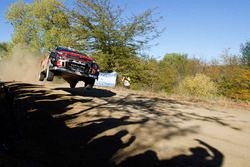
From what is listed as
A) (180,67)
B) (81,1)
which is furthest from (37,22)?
(180,67)

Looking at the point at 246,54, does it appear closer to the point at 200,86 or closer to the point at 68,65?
the point at 200,86

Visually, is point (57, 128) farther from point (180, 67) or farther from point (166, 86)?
point (180, 67)

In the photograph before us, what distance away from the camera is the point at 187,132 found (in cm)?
598

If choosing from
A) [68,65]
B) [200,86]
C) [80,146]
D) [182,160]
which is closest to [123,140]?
[80,146]

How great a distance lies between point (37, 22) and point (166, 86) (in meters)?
33.5

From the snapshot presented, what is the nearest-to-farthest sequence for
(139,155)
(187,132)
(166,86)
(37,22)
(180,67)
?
(139,155)
(187,132)
(37,22)
(166,86)
(180,67)

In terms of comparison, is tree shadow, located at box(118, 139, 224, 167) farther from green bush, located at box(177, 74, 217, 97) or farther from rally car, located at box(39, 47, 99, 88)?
green bush, located at box(177, 74, 217, 97)

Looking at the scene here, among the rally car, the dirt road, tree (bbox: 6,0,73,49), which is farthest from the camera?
tree (bbox: 6,0,73,49)

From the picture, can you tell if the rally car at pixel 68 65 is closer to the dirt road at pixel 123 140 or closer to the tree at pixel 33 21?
the dirt road at pixel 123 140

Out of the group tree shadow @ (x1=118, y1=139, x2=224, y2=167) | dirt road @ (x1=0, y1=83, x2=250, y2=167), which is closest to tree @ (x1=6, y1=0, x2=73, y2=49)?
dirt road @ (x1=0, y1=83, x2=250, y2=167)

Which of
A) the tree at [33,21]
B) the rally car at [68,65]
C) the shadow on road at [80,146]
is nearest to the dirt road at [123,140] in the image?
the shadow on road at [80,146]

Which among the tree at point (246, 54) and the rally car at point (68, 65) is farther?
the tree at point (246, 54)

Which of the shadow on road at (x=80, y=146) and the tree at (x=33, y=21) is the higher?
the tree at (x=33, y=21)

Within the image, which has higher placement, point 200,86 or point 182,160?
point 200,86
